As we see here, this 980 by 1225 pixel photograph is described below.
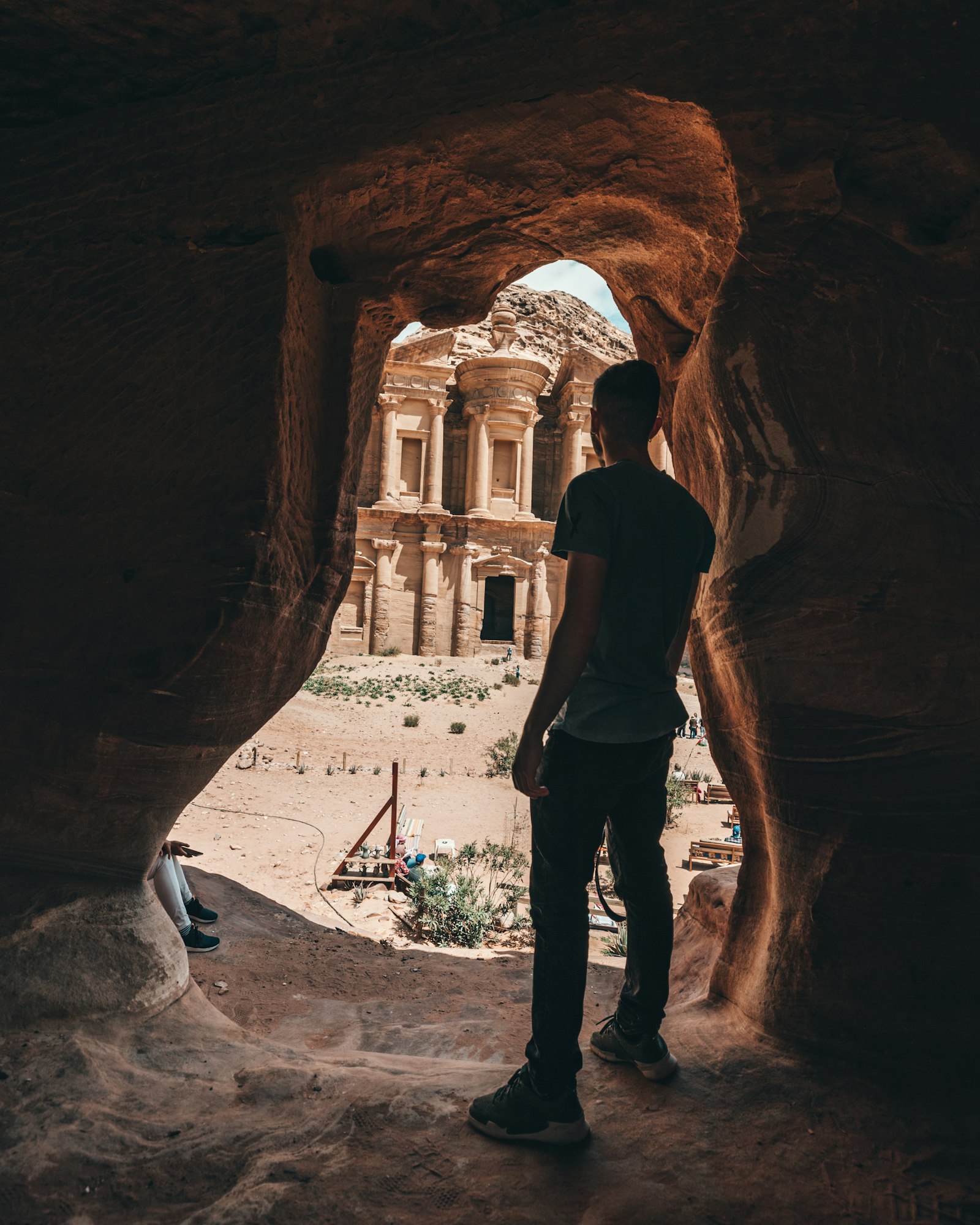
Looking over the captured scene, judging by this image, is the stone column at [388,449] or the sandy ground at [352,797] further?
the stone column at [388,449]

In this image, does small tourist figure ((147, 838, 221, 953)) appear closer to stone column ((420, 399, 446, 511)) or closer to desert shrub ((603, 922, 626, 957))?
desert shrub ((603, 922, 626, 957))

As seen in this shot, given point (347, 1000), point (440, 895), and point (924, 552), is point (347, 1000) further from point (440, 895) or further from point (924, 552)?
point (924, 552)

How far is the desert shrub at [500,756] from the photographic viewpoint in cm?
1399

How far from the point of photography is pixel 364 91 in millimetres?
2695

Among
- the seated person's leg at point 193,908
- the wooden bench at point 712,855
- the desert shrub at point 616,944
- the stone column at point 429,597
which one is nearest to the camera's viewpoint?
the seated person's leg at point 193,908

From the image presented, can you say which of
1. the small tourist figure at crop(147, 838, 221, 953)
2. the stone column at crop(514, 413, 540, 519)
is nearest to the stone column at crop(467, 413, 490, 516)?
the stone column at crop(514, 413, 540, 519)

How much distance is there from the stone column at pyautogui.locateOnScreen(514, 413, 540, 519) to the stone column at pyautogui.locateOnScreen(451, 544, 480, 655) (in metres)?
3.03

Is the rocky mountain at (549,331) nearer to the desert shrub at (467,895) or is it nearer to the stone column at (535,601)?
the stone column at (535,601)

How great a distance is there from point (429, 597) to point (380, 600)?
179cm

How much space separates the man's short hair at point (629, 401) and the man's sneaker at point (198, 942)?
3964 millimetres

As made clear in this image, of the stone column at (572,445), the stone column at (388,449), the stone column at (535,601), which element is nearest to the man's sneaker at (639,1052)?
the stone column at (535,601)

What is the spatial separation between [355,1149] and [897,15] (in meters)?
3.56

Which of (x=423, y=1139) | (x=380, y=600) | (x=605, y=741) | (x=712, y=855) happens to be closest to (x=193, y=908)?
(x=423, y=1139)

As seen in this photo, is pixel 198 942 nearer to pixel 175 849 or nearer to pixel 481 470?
pixel 175 849
